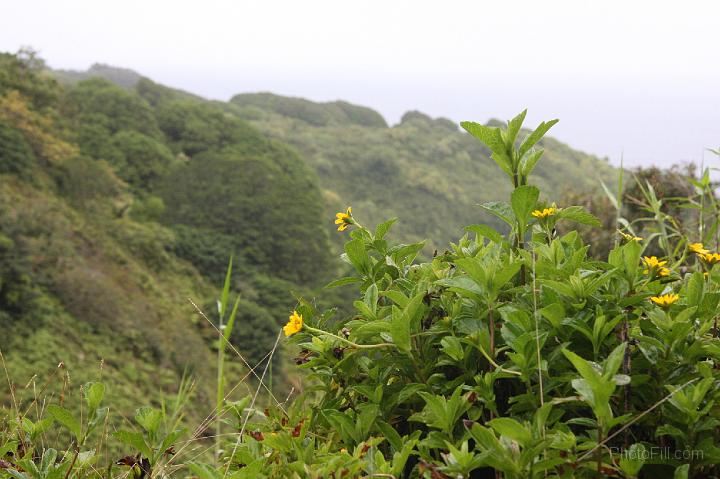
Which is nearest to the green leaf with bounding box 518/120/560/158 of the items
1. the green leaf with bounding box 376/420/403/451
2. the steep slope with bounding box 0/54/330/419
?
the green leaf with bounding box 376/420/403/451

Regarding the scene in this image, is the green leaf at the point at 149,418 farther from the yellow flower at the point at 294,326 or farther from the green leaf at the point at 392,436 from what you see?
the green leaf at the point at 392,436

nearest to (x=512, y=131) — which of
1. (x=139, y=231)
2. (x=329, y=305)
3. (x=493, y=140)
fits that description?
(x=493, y=140)

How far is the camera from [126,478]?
3.73 ft

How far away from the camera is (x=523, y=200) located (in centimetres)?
102

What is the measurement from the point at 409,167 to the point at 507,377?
4212 centimetres

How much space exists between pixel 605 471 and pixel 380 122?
55847 mm

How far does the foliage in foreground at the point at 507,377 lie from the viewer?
2.81 ft

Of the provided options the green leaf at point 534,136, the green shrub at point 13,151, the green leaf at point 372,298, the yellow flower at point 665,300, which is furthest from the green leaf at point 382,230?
the green shrub at point 13,151

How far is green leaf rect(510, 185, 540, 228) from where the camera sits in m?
1.00

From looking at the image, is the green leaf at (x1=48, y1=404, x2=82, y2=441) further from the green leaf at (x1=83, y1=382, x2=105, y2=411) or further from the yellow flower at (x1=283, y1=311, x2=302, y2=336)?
the yellow flower at (x1=283, y1=311, x2=302, y2=336)

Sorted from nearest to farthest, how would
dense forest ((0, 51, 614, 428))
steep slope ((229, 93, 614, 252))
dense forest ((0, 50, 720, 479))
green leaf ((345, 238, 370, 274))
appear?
dense forest ((0, 50, 720, 479))
green leaf ((345, 238, 370, 274))
dense forest ((0, 51, 614, 428))
steep slope ((229, 93, 614, 252))

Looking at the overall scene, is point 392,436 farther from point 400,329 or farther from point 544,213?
point 544,213

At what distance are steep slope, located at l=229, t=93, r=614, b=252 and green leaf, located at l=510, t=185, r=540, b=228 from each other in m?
30.7

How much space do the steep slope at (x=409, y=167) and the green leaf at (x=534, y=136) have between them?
101ft
